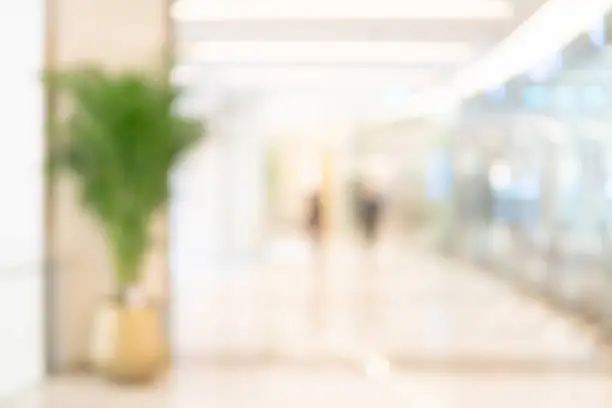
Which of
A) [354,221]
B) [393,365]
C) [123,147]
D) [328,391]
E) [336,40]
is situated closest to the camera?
[328,391]

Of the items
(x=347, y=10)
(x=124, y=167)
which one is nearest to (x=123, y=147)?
(x=124, y=167)

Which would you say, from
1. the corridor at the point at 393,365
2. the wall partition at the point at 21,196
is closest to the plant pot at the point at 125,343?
the corridor at the point at 393,365

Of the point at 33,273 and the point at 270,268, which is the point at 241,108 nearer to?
the point at 270,268

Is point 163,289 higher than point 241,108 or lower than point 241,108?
lower

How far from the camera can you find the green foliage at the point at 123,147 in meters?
6.79

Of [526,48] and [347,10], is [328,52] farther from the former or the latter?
[347,10]

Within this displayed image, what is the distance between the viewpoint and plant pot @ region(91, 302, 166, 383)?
270 inches

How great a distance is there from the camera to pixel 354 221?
A: 22.2 m

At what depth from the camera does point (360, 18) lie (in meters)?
10.8

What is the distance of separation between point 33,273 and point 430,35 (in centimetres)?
685

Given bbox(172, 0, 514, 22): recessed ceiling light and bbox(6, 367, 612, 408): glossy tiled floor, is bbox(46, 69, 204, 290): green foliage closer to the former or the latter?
bbox(6, 367, 612, 408): glossy tiled floor

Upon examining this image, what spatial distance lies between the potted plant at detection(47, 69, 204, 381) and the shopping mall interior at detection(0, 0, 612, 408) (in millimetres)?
77

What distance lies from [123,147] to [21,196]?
0.94m

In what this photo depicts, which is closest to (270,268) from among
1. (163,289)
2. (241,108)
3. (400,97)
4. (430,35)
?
(241,108)
